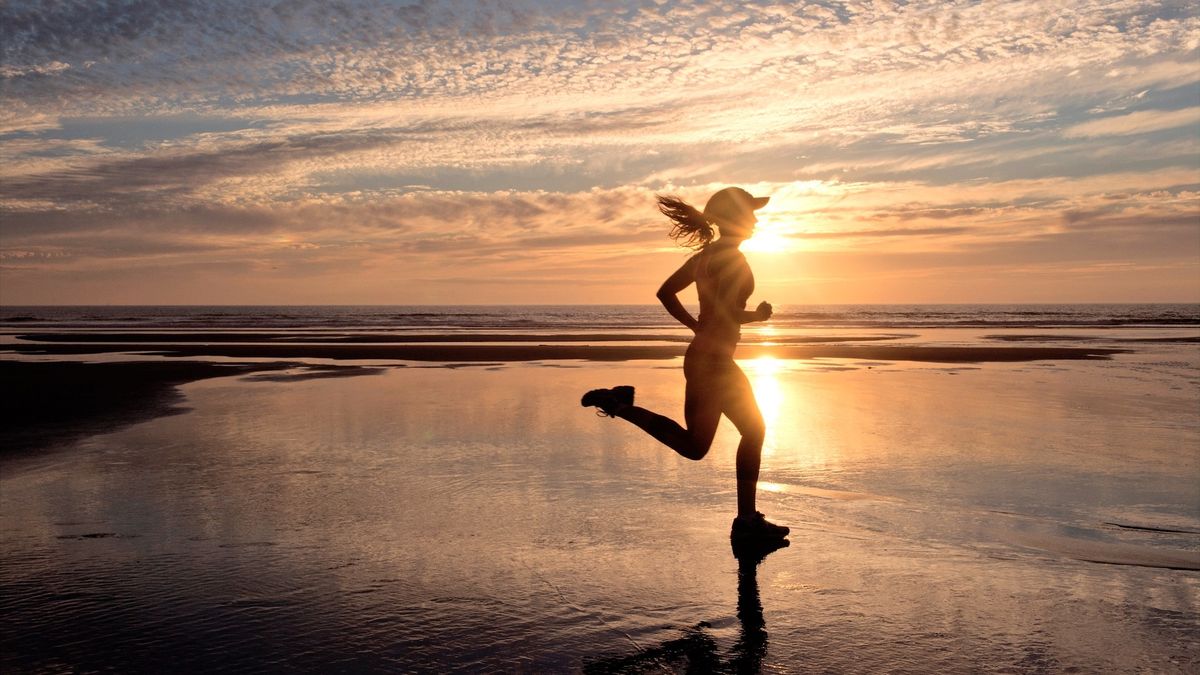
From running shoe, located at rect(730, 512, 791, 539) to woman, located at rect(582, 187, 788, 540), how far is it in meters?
0.10

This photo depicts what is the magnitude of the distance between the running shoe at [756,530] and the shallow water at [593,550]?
6.2 inches

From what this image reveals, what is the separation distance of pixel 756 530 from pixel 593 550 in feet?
3.31

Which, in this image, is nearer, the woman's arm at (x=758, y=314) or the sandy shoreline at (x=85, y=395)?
the woman's arm at (x=758, y=314)

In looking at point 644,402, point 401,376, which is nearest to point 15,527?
point 644,402

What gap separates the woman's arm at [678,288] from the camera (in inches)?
237

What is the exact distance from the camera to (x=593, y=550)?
214 inches

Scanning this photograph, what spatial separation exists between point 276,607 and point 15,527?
289cm

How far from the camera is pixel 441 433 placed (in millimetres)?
10352

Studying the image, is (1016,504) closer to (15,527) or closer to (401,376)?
(15,527)

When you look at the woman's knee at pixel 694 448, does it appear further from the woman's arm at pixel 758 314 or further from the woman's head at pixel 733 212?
the woman's head at pixel 733 212

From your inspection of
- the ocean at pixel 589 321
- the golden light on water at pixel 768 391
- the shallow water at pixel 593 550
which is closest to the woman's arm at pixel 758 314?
the shallow water at pixel 593 550

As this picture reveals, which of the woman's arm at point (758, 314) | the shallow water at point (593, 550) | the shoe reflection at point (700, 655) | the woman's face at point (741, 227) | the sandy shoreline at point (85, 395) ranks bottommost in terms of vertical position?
the shoe reflection at point (700, 655)

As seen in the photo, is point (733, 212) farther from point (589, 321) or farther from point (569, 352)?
point (589, 321)

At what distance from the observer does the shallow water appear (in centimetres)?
391
